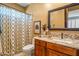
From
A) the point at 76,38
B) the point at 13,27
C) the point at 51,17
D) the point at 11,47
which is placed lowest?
the point at 11,47

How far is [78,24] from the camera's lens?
206 centimetres

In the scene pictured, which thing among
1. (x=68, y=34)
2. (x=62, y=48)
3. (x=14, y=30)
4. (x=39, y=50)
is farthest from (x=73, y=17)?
(x=14, y=30)

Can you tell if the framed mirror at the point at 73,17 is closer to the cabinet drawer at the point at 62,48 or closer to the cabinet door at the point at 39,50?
the cabinet drawer at the point at 62,48

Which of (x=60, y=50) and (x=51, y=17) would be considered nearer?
(x=60, y=50)

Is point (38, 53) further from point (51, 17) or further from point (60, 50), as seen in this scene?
point (51, 17)

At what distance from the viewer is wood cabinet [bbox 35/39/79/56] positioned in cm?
156

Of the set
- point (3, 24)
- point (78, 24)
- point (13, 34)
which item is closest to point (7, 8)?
point (3, 24)

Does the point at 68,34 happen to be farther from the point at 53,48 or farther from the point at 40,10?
the point at 40,10

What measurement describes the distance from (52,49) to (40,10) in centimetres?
112

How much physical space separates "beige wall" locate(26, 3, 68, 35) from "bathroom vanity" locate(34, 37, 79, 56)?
580 millimetres

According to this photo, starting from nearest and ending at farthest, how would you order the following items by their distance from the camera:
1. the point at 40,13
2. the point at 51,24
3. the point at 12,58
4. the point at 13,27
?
1. the point at 12,58
2. the point at 13,27
3. the point at 40,13
4. the point at 51,24

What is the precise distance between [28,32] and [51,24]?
0.77 m

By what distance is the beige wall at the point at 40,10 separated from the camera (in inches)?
89.3

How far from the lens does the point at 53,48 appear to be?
1951 mm
